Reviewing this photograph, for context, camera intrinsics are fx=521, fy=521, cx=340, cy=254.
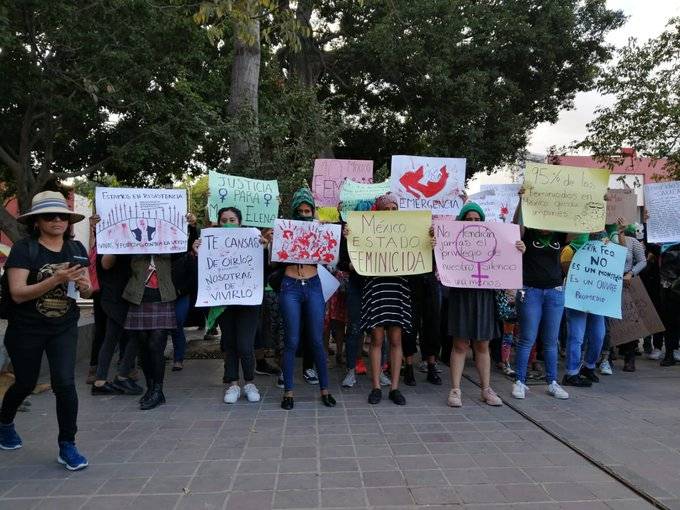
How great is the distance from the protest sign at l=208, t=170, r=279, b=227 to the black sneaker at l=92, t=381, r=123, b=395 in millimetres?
2035

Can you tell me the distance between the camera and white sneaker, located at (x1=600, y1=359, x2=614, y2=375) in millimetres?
6453

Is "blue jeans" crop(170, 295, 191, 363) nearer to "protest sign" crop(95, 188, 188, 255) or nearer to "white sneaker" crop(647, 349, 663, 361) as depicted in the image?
"protest sign" crop(95, 188, 188, 255)

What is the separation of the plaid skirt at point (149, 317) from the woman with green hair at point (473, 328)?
2.75m

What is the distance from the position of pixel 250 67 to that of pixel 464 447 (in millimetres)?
6890

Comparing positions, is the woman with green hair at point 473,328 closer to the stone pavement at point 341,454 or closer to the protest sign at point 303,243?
the stone pavement at point 341,454

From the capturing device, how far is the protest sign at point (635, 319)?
6.60 meters

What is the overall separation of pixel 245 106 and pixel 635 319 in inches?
243

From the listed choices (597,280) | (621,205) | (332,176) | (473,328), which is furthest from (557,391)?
(332,176)

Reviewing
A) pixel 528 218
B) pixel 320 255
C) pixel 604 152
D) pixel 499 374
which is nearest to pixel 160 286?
pixel 320 255

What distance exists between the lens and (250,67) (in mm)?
8531

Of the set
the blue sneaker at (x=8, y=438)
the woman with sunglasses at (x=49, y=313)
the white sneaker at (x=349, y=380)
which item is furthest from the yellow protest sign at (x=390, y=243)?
the blue sneaker at (x=8, y=438)

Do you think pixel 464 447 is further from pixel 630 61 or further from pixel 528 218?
pixel 630 61

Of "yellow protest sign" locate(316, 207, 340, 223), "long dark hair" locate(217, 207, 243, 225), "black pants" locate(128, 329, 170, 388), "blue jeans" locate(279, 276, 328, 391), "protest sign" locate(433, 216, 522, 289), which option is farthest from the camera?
"yellow protest sign" locate(316, 207, 340, 223)

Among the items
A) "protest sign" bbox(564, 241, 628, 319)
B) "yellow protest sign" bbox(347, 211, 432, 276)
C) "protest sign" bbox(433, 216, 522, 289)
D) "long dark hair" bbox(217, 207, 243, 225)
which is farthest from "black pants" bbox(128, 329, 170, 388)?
"protest sign" bbox(564, 241, 628, 319)
